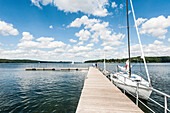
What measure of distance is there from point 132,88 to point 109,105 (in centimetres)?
452

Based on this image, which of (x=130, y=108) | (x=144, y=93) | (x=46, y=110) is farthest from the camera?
(x=144, y=93)

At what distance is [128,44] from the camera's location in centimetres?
1192

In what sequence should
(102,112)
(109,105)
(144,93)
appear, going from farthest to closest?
(144,93)
(109,105)
(102,112)

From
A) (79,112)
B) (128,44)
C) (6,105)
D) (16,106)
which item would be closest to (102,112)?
(79,112)

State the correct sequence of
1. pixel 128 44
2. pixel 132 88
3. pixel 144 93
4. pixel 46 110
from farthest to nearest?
pixel 128 44, pixel 132 88, pixel 144 93, pixel 46 110

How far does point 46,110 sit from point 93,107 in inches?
165

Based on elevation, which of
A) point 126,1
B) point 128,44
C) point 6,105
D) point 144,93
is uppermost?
point 126,1

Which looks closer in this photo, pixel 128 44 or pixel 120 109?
pixel 120 109

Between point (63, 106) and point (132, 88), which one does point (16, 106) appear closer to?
point (63, 106)

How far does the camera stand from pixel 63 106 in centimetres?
738

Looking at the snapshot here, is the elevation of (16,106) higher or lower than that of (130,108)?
lower

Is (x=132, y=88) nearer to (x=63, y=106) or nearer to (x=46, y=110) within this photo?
(x=63, y=106)

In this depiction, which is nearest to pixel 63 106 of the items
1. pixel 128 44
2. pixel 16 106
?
pixel 16 106

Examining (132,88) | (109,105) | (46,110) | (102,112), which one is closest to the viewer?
(102,112)
